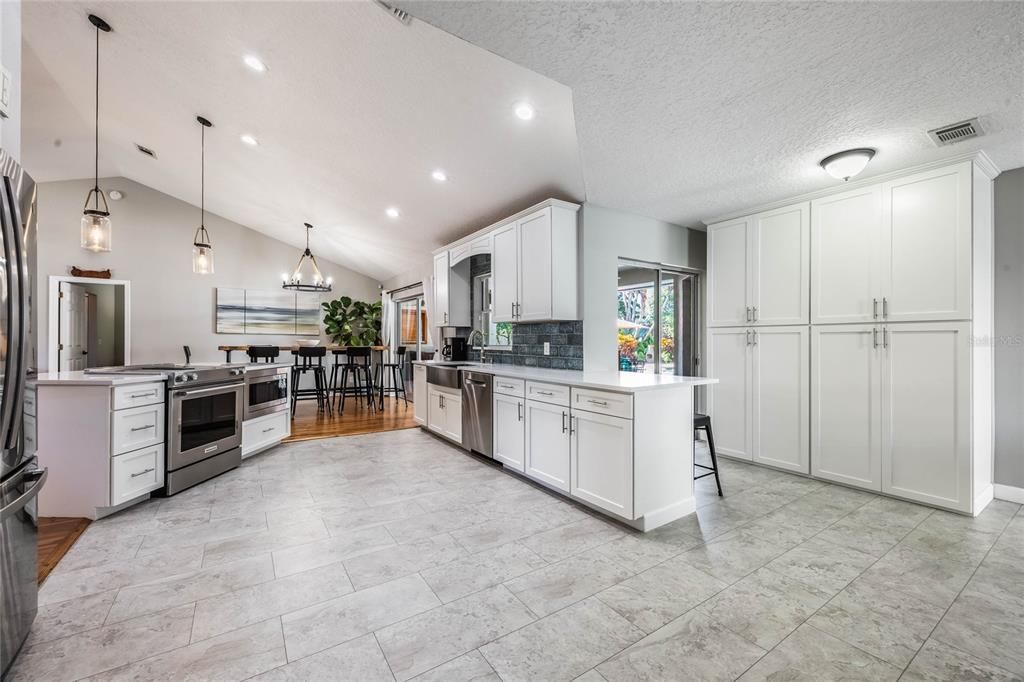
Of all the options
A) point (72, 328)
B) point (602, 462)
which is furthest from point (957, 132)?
point (72, 328)

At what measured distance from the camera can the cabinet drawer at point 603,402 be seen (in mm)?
2412

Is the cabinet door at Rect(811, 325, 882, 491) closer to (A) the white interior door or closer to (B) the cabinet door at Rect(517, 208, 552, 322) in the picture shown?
(B) the cabinet door at Rect(517, 208, 552, 322)

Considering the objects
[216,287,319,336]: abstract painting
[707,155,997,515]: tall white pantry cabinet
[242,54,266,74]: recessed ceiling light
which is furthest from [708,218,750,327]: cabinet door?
[216,287,319,336]: abstract painting

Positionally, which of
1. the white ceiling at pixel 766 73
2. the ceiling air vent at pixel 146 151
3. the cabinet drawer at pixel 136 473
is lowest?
the cabinet drawer at pixel 136 473

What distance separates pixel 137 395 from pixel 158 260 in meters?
5.70

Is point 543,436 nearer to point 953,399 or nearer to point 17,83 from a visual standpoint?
point 953,399

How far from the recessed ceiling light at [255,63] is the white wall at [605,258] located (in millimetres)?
2667

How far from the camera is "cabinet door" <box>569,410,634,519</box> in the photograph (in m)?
2.42

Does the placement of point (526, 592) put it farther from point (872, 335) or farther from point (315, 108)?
point (315, 108)

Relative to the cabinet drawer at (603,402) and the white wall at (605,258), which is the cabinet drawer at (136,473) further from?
the white wall at (605,258)

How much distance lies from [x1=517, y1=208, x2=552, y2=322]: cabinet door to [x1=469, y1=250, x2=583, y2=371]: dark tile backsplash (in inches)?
12.6

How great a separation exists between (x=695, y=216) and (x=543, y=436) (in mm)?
2588

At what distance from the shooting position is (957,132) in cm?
234

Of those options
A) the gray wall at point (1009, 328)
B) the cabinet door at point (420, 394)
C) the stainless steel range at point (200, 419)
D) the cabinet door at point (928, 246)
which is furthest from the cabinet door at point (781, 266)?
the stainless steel range at point (200, 419)
